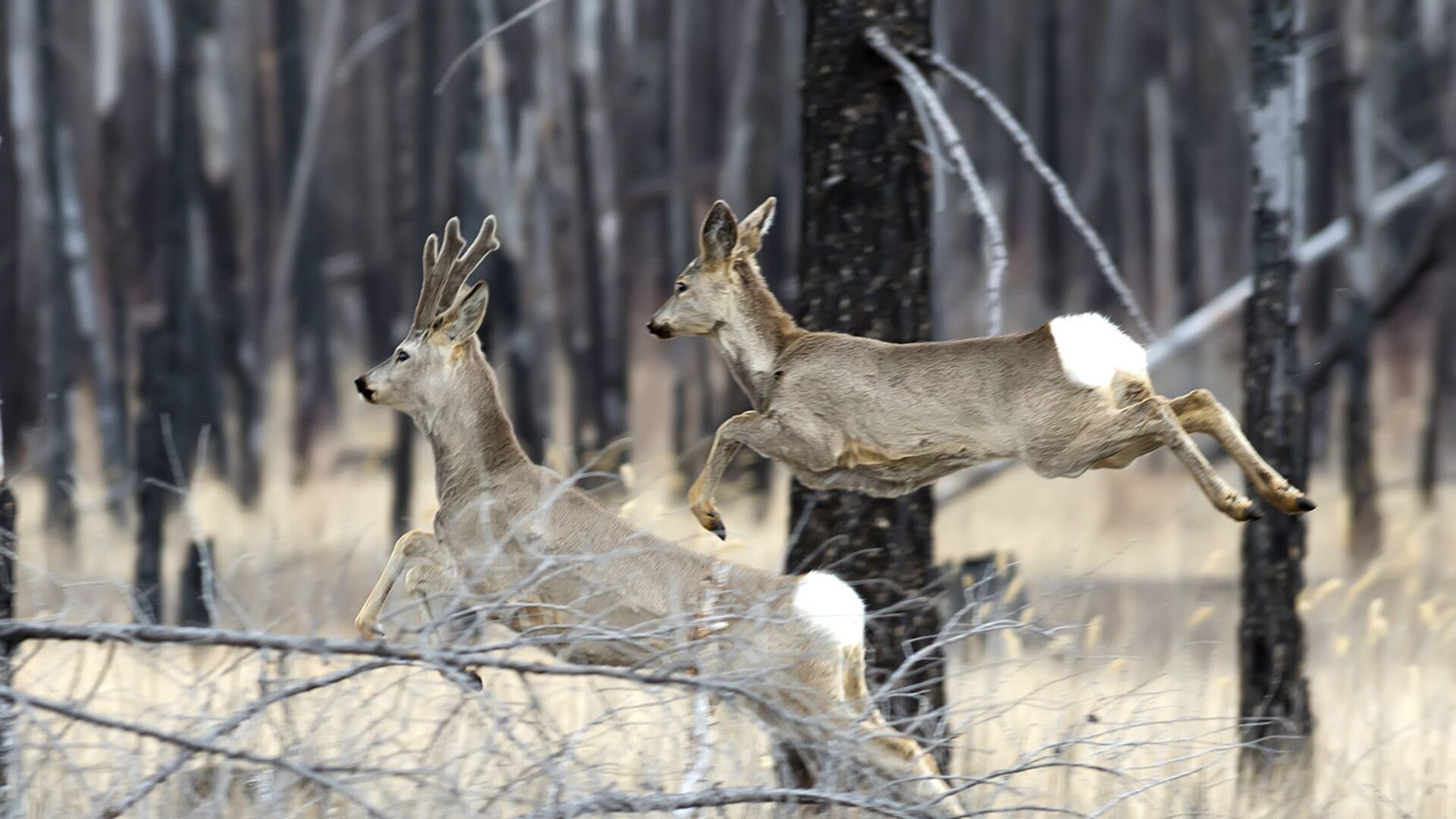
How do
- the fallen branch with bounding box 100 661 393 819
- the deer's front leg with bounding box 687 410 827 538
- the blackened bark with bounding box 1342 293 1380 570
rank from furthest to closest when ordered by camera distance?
the blackened bark with bounding box 1342 293 1380 570 → the fallen branch with bounding box 100 661 393 819 → the deer's front leg with bounding box 687 410 827 538

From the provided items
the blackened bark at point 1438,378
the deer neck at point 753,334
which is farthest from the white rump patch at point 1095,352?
the blackened bark at point 1438,378

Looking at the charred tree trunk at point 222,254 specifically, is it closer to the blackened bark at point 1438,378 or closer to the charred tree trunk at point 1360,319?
the charred tree trunk at point 1360,319

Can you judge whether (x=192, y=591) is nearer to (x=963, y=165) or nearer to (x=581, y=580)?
(x=581, y=580)

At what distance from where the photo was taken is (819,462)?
260cm

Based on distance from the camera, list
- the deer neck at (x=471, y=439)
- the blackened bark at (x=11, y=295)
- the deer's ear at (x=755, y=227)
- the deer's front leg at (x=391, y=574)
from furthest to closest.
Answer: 1. the blackened bark at (x=11, y=295)
2. the deer neck at (x=471, y=439)
3. the deer's front leg at (x=391, y=574)
4. the deer's ear at (x=755, y=227)

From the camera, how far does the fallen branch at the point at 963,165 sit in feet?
10.2

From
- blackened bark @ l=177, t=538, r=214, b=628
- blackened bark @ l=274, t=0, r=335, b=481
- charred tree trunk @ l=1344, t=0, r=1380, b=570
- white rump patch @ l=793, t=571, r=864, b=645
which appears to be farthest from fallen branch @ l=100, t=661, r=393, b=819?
blackened bark @ l=274, t=0, r=335, b=481

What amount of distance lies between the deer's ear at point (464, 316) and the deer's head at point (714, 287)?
372 millimetres

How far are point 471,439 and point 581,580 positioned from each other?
497mm

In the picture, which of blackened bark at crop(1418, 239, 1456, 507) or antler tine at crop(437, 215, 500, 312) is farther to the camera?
blackened bark at crop(1418, 239, 1456, 507)

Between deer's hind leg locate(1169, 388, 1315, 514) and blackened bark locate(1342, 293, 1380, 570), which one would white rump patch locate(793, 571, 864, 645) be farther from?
blackened bark locate(1342, 293, 1380, 570)

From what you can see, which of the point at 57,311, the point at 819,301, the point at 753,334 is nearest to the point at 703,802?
the point at 753,334

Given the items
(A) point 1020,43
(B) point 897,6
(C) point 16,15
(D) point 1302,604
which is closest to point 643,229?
(A) point 1020,43

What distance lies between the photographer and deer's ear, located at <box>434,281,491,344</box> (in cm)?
304
